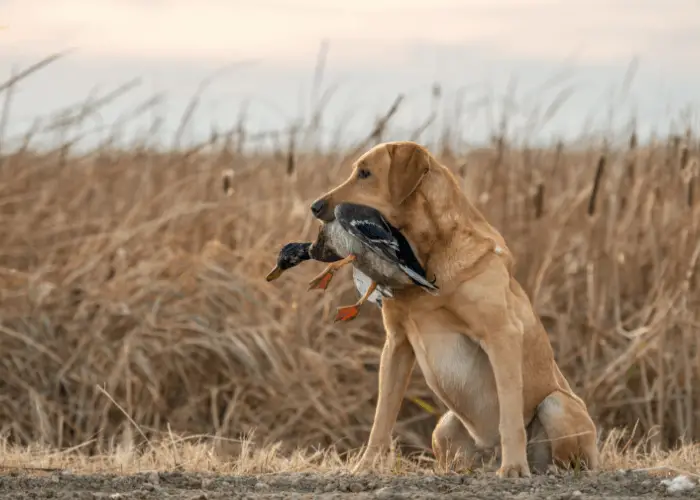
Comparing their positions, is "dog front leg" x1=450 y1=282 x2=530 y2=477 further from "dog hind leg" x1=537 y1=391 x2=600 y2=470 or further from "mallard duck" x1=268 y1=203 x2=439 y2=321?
"dog hind leg" x1=537 y1=391 x2=600 y2=470

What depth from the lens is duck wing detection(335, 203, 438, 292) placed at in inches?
154

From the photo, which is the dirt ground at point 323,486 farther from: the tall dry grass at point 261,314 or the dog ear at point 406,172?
the tall dry grass at point 261,314

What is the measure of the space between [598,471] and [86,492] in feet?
6.23

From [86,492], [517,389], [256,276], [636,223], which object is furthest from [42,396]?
[636,223]

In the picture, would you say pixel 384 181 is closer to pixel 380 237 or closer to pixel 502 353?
pixel 380 237

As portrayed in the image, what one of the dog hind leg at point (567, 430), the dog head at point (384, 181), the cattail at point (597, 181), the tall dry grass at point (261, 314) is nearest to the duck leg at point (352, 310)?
the dog head at point (384, 181)

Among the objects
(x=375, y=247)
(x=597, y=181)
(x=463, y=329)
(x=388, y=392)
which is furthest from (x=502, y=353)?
(x=597, y=181)

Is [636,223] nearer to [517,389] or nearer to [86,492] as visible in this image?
[517,389]

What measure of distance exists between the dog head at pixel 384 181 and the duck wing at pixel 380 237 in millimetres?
64

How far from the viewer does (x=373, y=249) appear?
392 cm

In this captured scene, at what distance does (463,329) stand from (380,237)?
50 centimetres

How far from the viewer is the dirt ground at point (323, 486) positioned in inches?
143

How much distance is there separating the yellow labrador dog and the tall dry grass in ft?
6.20

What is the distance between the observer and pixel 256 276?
23.1 ft
